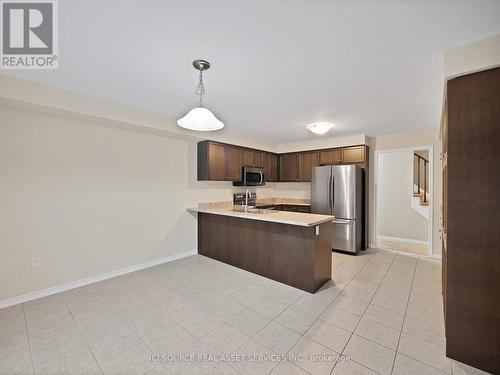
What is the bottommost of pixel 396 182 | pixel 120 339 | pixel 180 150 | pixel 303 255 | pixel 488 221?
pixel 120 339

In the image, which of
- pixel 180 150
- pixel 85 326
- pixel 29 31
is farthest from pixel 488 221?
pixel 180 150

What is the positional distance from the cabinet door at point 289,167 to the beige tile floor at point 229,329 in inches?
114

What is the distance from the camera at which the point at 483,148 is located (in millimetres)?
1570

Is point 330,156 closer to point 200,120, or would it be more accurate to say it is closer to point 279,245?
point 279,245

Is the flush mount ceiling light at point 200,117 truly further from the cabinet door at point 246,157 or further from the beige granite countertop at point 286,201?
the beige granite countertop at point 286,201

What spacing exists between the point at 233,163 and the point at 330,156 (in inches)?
85.9

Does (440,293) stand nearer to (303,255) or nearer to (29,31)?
(303,255)

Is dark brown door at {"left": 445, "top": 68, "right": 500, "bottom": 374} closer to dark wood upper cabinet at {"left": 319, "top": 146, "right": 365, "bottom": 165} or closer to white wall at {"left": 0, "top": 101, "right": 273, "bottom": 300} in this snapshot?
dark wood upper cabinet at {"left": 319, "top": 146, "right": 365, "bottom": 165}

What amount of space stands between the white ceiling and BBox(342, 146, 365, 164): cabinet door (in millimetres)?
1512

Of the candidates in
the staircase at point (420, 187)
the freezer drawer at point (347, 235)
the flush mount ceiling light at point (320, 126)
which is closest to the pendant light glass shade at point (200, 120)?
the flush mount ceiling light at point (320, 126)

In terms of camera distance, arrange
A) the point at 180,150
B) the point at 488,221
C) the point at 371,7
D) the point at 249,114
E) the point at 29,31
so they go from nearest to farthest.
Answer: the point at 371,7 → the point at 488,221 → the point at 29,31 → the point at 249,114 → the point at 180,150

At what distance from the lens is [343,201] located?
14.3 feet

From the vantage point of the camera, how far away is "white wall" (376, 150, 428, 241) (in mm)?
5418

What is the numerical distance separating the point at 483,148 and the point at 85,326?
3661 millimetres
